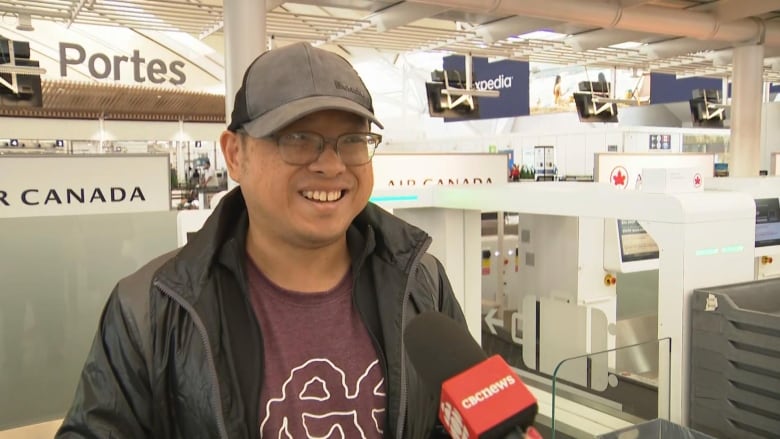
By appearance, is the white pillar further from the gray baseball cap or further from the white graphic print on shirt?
the white graphic print on shirt

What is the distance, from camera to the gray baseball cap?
1.12 m

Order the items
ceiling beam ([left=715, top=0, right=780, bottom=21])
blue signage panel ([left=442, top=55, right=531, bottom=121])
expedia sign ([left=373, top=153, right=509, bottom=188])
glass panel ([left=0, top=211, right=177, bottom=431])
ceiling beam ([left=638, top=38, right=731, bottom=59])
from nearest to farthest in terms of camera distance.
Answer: glass panel ([left=0, top=211, right=177, bottom=431])
expedia sign ([left=373, top=153, right=509, bottom=188])
ceiling beam ([left=715, top=0, right=780, bottom=21])
ceiling beam ([left=638, top=38, right=731, bottom=59])
blue signage panel ([left=442, top=55, right=531, bottom=121])

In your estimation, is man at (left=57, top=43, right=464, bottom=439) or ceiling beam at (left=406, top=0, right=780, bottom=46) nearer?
man at (left=57, top=43, right=464, bottom=439)

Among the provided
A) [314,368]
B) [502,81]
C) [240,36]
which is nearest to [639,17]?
[240,36]

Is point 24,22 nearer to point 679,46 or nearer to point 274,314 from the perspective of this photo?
point 274,314

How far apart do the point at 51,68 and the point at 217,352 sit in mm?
13063

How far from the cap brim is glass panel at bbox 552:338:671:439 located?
135cm

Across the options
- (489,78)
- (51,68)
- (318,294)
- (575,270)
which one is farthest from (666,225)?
(51,68)

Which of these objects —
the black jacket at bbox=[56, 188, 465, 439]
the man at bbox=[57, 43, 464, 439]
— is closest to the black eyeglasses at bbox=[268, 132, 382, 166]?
the man at bbox=[57, 43, 464, 439]

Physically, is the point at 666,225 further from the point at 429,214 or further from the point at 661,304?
the point at 429,214

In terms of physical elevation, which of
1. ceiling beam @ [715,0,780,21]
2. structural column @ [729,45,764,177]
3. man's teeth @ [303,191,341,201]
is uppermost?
ceiling beam @ [715,0,780,21]

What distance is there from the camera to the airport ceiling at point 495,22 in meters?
5.59

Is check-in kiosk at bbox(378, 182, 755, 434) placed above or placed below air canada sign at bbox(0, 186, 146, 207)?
below

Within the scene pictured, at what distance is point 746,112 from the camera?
25.9 ft
